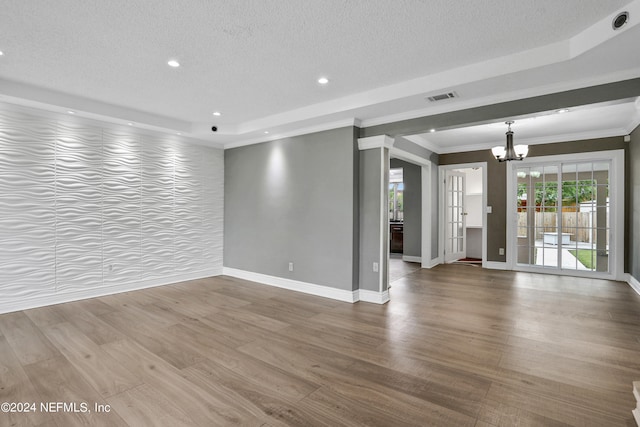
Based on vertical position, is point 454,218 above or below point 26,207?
below

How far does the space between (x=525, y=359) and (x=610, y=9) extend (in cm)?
266

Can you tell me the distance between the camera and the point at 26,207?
387cm

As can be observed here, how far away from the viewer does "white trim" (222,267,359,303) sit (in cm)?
429

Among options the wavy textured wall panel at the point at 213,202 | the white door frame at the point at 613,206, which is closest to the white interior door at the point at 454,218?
the white door frame at the point at 613,206

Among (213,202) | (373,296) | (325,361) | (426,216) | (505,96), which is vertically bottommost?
(325,361)

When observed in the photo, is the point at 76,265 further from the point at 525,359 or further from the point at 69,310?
the point at 525,359

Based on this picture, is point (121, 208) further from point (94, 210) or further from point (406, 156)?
point (406, 156)

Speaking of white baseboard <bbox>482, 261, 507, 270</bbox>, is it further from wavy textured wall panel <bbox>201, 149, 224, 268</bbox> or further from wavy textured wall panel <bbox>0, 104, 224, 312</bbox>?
wavy textured wall panel <bbox>0, 104, 224, 312</bbox>

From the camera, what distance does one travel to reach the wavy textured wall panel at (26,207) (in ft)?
12.2

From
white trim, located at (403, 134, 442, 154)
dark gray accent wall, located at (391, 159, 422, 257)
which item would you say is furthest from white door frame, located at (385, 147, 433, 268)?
dark gray accent wall, located at (391, 159, 422, 257)

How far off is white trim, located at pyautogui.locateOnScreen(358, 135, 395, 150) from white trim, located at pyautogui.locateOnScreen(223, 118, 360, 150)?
24cm

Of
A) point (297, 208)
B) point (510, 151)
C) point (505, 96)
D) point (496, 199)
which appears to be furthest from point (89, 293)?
point (496, 199)

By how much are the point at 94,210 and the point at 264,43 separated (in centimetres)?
353

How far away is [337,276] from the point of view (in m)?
4.38
